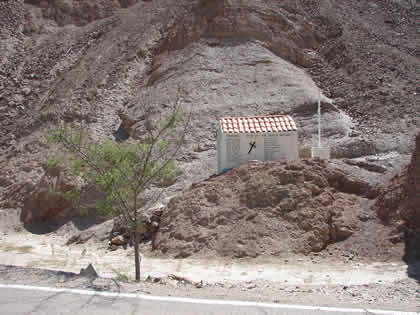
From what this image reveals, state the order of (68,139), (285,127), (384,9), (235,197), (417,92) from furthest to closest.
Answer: (384,9), (417,92), (285,127), (235,197), (68,139)

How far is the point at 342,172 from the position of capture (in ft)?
43.3

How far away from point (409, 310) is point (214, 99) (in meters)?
16.8

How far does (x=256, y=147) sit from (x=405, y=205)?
512cm

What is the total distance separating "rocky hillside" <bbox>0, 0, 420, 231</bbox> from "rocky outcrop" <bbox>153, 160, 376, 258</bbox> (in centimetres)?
202

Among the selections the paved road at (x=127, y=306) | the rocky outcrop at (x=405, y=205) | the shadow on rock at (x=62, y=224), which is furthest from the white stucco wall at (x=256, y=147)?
the paved road at (x=127, y=306)

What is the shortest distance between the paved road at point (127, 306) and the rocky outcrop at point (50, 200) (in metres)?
11.8

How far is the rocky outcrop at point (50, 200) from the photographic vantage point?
17.3 meters

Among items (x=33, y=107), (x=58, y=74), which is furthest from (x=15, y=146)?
(x=58, y=74)

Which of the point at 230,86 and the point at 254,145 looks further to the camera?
the point at 230,86

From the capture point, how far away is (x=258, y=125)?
48.5 feet

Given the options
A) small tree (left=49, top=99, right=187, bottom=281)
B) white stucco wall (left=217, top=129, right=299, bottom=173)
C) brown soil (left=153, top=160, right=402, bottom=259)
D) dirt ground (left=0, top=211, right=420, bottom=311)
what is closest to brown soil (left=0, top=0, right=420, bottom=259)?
brown soil (left=153, top=160, right=402, bottom=259)

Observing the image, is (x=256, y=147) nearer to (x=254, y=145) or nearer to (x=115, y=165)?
Result: (x=254, y=145)

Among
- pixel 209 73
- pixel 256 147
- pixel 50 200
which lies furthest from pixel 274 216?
pixel 209 73

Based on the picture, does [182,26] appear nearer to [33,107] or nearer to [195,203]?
[33,107]
